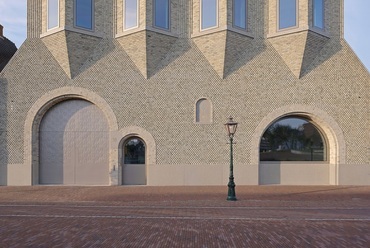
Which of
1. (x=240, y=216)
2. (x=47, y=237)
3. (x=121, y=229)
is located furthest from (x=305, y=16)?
(x=47, y=237)

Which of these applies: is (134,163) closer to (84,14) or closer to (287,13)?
(84,14)

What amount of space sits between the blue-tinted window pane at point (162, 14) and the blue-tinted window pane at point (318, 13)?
7889 mm

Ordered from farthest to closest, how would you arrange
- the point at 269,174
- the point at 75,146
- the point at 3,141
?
the point at 75,146, the point at 269,174, the point at 3,141

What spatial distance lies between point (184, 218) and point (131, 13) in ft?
39.9

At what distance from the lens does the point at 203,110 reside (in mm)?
17125

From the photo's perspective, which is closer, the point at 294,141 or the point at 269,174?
the point at 269,174

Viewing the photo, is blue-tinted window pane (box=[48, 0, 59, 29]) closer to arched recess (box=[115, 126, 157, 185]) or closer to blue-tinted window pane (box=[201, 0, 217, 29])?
arched recess (box=[115, 126, 157, 185])

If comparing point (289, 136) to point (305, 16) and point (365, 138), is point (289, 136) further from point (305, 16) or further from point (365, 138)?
point (305, 16)

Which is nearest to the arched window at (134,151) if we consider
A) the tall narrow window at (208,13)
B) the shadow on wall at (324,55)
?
the tall narrow window at (208,13)

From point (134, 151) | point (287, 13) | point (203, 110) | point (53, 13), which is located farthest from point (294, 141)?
point (53, 13)

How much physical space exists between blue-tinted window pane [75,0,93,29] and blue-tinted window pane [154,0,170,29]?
3589 millimetres

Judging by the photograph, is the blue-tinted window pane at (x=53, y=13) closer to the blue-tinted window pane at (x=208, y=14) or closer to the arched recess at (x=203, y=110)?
the blue-tinted window pane at (x=208, y=14)

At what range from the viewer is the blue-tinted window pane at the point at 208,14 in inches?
666

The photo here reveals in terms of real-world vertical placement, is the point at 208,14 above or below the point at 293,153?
above
